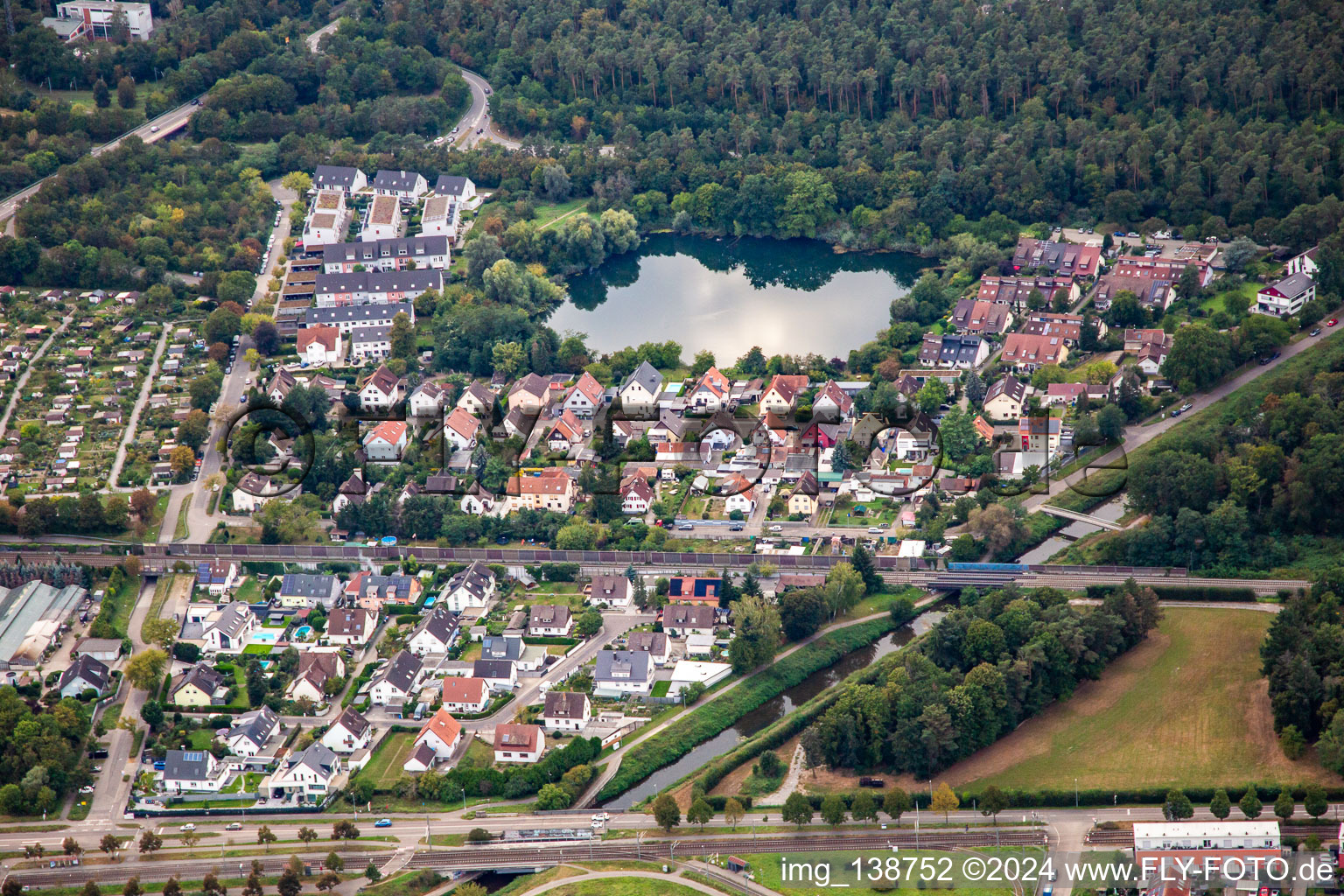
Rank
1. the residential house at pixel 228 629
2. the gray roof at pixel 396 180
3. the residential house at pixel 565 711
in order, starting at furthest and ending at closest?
the gray roof at pixel 396 180 → the residential house at pixel 228 629 → the residential house at pixel 565 711

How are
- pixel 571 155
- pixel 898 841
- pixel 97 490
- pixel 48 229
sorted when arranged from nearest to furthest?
1. pixel 898 841
2. pixel 97 490
3. pixel 48 229
4. pixel 571 155

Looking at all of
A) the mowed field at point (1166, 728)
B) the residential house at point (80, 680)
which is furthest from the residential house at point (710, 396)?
the residential house at point (80, 680)

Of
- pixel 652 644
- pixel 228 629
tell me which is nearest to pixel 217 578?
pixel 228 629

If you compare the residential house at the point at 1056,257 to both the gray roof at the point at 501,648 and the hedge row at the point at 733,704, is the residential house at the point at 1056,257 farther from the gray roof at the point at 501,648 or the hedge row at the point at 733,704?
the gray roof at the point at 501,648

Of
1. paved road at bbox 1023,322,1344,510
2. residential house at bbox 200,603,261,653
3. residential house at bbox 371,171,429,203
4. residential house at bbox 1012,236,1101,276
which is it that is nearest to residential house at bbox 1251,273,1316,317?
paved road at bbox 1023,322,1344,510

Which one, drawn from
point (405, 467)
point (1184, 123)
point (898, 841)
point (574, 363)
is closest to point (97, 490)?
point (405, 467)

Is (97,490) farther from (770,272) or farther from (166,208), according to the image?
(770,272)
